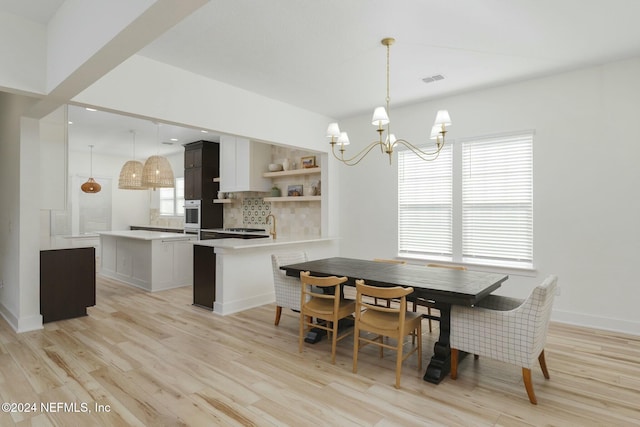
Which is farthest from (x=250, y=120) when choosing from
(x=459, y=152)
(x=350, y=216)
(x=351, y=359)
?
(x=351, y=359)

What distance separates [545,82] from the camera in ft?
13.3

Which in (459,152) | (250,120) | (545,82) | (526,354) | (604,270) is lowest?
(526,354)

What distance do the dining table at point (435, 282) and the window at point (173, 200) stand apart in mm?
6128

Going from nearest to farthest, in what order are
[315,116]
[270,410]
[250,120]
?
[270,410] < [250,120] < [315,116]

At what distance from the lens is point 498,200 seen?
440 cm

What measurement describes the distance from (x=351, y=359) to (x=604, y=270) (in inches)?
115

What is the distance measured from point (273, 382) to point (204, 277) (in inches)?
93.5

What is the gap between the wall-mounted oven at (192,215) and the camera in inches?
299

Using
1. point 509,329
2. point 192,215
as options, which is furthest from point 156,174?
point 509,329

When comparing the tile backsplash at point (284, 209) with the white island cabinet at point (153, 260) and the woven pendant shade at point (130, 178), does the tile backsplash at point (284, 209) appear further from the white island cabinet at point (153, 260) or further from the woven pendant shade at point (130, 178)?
the woven pendant shade at point (130, 178)

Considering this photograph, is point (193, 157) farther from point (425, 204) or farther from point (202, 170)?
point (425, 204)

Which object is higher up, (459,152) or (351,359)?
(459,152)

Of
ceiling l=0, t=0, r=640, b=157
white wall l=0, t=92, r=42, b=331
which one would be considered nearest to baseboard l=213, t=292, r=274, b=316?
white wall l=0, t=92, r=42, b=331

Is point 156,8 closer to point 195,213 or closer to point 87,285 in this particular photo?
point 87,285
